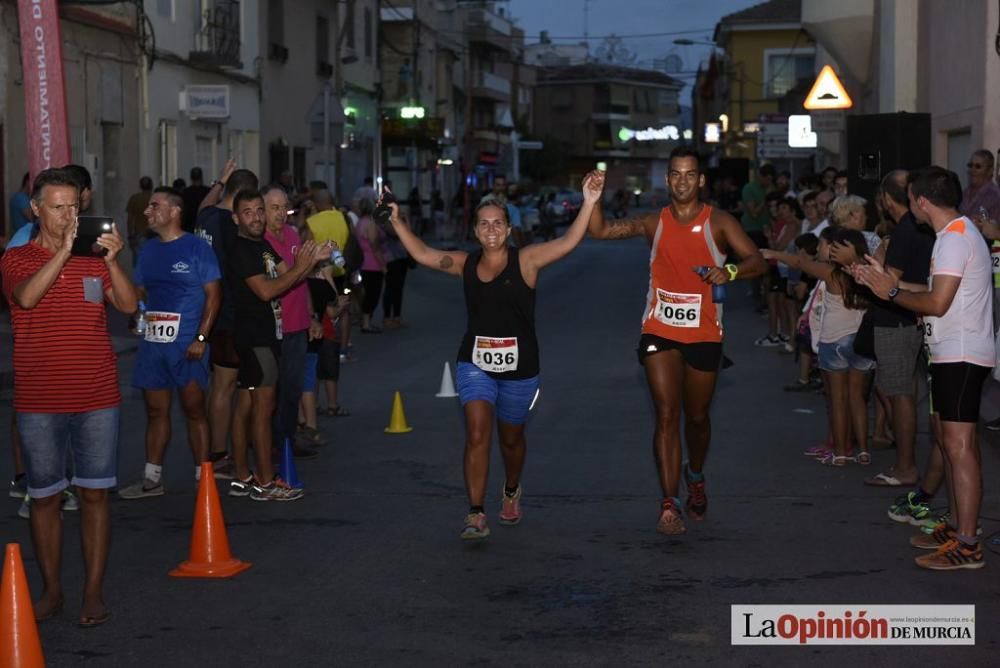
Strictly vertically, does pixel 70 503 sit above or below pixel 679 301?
below

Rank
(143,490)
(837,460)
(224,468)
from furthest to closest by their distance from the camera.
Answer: (837,460)
(224,468)
(143,490)

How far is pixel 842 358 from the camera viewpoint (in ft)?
35.1

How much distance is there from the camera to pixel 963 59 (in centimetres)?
1942

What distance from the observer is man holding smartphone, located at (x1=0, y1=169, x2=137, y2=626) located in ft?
21.7

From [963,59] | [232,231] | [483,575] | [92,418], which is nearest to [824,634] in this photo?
[483,575]

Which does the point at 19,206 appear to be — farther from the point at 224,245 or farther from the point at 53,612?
the point at 53,612

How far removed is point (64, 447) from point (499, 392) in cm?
260

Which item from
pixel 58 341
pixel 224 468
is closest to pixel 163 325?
pixel 224 468

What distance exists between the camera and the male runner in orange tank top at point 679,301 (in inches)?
338

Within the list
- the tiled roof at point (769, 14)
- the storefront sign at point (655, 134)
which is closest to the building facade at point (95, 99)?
the tiled roof at point (769, 14)

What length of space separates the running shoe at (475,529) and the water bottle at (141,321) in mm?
2219

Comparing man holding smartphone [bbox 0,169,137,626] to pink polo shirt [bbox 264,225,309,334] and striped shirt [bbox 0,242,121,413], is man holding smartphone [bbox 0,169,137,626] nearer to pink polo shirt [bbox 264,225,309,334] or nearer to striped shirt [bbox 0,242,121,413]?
striped shirt [bbox 0,242,121,413]

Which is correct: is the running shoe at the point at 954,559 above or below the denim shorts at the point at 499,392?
below

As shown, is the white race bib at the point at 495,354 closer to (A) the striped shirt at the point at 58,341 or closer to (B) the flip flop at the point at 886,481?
(A) the striped shirt at the point at 58,341
